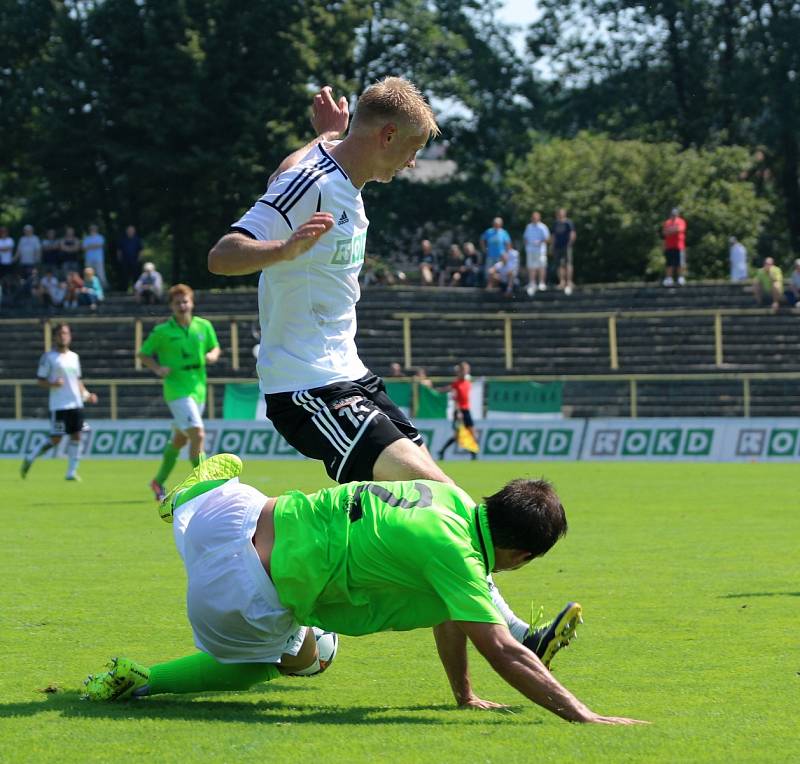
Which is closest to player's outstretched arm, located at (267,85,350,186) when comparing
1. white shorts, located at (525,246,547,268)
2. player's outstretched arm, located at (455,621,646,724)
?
player's outstretched arm, located at (455,621,646,724)

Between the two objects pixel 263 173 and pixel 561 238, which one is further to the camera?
pixel 263 173

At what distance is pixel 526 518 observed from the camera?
6.08 metres

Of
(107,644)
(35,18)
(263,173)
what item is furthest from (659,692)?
(35,18)

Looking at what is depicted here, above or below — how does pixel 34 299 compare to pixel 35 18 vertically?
below

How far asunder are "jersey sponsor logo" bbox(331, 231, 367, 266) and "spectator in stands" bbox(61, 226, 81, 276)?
117 ft

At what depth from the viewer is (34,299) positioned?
136 ft

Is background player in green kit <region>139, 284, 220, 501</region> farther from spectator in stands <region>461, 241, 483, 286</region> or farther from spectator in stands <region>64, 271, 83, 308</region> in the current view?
spectator in stands <region>64, 271, 83, 308</region>

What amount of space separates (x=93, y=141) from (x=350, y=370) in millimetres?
46416

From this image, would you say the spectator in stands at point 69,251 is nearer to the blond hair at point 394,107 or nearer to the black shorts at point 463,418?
the black shorts at point 463,418

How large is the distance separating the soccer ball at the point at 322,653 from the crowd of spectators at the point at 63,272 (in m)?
32.9

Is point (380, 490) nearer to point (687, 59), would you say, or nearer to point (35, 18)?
point (35, 18)

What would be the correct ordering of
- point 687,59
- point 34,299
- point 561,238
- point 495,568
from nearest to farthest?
point 495,568, point 561,238, point 34,299, point 687,59

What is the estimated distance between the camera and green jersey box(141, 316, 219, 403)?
18312 millimetres

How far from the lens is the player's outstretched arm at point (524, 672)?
5.85 meters
